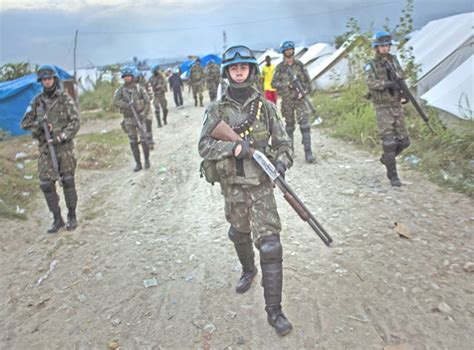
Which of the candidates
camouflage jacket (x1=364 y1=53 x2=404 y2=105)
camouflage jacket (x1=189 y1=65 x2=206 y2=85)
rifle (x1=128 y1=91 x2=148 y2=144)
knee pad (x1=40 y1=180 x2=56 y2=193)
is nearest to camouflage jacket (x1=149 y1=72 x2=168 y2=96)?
camouflage jacket (x1=189 y1=65 x2=206 y2=85)

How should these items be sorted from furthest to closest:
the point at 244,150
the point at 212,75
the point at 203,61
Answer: the point at 203,61
the point at 212,75
the point at 244,150

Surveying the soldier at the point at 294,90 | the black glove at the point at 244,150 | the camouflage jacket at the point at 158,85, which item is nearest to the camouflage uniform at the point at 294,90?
the soldier at the point at 294,90

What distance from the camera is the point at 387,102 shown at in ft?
17.0

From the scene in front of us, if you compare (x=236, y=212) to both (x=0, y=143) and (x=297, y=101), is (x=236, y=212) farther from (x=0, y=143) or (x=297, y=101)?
(x=0, y=143)

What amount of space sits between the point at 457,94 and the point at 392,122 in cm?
233

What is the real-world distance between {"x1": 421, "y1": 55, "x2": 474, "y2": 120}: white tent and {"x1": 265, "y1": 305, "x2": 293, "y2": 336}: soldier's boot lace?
15.9 ft

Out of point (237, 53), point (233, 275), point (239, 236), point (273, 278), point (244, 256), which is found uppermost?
point (237, 53)

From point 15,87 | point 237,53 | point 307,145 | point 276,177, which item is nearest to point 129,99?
point 307,145

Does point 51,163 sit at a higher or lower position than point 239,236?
higher

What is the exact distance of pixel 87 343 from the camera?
2.93 m

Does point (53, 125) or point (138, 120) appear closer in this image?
point (53, 125)

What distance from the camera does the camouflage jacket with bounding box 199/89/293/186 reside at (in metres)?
2.84

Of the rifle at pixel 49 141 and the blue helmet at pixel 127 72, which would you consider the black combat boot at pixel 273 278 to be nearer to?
the rifle at pixel 49 141

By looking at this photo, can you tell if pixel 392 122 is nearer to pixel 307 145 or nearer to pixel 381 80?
pixel 381 80
